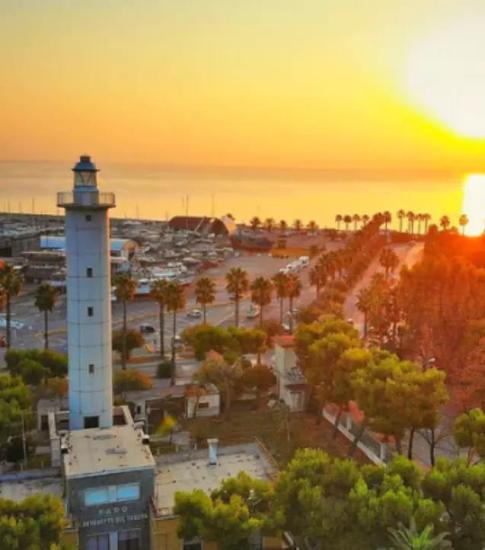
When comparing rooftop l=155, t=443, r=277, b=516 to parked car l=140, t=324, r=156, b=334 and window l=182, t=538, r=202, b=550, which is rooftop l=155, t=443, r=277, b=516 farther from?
parked car l=140, t=324, r=156, b=334

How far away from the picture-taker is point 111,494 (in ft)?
69.8

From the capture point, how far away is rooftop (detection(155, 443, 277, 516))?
73.7ft

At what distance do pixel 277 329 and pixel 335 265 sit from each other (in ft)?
70.8

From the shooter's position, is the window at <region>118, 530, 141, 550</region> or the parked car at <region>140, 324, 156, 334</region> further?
the parked car at <region>140, 324, 156, 334</region>

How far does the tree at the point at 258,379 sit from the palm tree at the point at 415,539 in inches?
717

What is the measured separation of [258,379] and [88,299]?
11.1 metres

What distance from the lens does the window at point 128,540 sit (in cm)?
2130

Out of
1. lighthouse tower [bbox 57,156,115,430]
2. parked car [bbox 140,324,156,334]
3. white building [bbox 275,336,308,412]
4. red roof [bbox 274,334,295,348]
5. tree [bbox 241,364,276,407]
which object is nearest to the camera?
lighthouse tower [bbox 57,156,115,430]

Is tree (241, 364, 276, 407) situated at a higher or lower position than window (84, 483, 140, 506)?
higher

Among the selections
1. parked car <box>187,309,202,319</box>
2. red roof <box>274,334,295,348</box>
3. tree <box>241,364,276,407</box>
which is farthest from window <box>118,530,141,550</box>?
parked car <box>187,309,202,319</box>

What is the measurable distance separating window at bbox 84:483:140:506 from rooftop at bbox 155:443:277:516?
0.77 meters

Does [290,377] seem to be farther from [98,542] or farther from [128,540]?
[98,542]

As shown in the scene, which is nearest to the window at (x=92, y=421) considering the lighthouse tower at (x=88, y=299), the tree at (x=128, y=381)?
the lighthouse tower at (x=88, y=299)

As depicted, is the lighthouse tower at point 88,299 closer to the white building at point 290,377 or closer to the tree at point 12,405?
the tree at point 12,405
